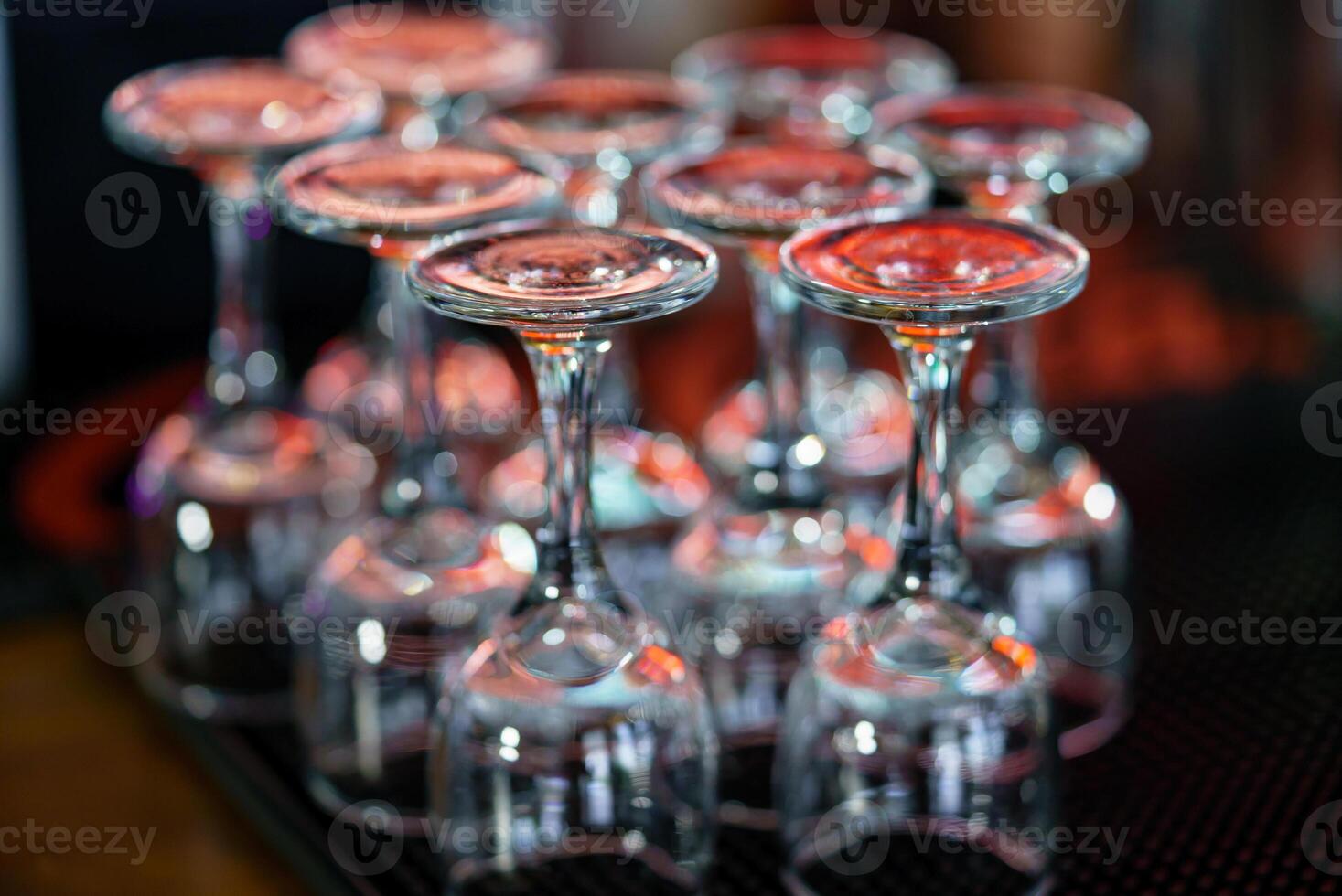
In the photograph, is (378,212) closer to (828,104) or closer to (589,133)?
(589,133)

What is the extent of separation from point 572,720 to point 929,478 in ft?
0.47

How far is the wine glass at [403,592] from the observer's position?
711 mm

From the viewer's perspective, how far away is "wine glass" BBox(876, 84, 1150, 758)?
0.76 meters

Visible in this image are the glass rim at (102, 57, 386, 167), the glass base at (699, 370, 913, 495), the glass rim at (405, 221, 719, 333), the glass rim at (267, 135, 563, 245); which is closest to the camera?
the glass rim at (405, 221, 719, 333)

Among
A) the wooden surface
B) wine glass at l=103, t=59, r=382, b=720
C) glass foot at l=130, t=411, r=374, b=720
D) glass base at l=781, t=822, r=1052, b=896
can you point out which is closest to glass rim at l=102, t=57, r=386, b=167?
wine glass at l=103, t=59, r=382, b=720

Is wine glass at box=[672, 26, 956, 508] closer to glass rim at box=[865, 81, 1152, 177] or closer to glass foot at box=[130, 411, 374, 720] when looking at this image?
glass rim at box=[865, 81, 1152, 177]

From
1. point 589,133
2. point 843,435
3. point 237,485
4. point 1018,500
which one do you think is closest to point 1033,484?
point 1018,500

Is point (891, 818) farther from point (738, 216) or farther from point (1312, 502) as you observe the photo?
point (1312, 502)

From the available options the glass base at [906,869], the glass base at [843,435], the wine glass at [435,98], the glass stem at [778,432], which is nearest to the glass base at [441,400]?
the wine glass at [435,98]

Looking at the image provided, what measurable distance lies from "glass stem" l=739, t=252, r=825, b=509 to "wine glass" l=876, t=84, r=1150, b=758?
0.24 ft

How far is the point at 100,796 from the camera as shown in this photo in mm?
744

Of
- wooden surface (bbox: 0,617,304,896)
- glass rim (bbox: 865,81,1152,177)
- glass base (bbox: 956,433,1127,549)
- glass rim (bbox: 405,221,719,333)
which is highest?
glass rim (bbox: 405,221,719,333)

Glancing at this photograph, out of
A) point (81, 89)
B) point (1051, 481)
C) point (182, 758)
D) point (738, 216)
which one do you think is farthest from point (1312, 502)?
point (81, 89)

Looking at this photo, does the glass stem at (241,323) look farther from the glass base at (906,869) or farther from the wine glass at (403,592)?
the glass base at (906,869)
